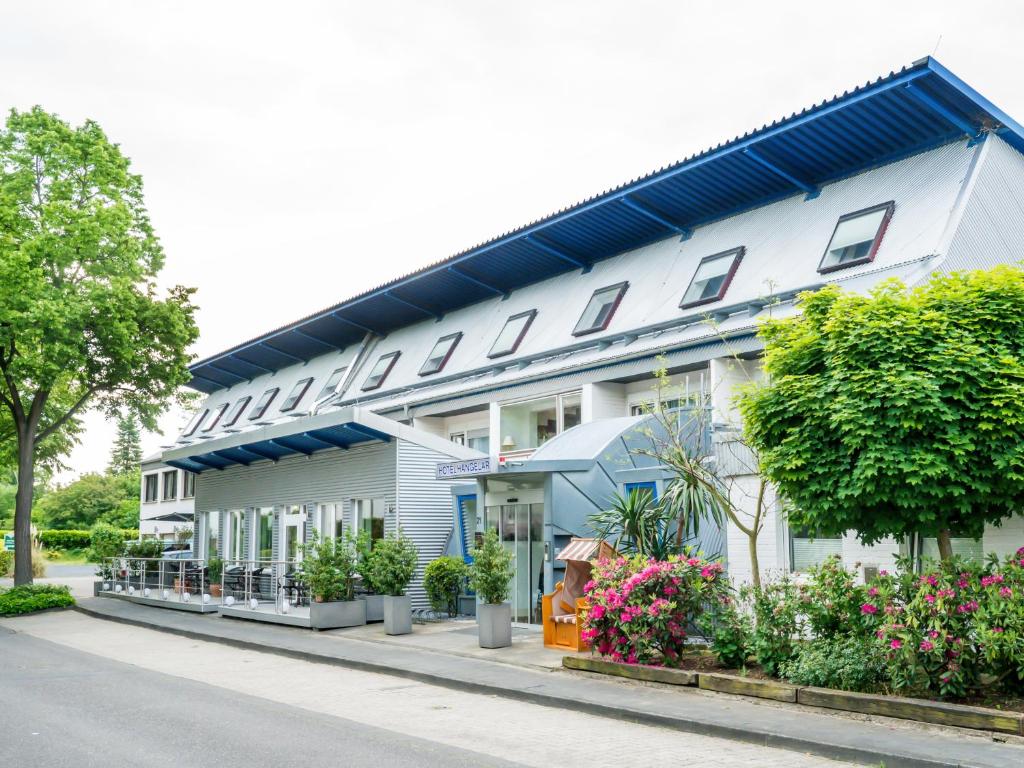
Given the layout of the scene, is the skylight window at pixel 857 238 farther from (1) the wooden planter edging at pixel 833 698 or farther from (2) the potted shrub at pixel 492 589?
(1) the wooden planter edging at pixel 833 698

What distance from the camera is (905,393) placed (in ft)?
32.7

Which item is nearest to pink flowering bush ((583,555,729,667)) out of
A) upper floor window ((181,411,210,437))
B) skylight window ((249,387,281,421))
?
skylight window ((249,387,281,421))

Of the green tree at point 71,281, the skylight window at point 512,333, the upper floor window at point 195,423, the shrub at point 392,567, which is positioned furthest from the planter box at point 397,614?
the upper floor window at point 195,423

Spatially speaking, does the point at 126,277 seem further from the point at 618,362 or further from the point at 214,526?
the point at 618,362

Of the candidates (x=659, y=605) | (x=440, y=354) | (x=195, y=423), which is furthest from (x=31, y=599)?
(x=659, y=605)

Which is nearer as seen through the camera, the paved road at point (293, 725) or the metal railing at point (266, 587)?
the paved road at point (293, 725)

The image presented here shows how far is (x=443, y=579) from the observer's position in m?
20.7

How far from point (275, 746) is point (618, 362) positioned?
13.9 m

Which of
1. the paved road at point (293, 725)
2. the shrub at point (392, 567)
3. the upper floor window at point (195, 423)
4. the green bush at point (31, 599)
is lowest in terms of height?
the green bush at point (31, 599)

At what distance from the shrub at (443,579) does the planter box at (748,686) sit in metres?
9.34

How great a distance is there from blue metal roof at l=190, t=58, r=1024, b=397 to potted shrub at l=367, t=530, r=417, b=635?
9.84 meters

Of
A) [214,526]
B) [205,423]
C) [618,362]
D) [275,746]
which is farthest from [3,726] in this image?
[205,423]

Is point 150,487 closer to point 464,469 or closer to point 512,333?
point 512,333

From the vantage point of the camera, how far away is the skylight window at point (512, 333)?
84.6 ft
